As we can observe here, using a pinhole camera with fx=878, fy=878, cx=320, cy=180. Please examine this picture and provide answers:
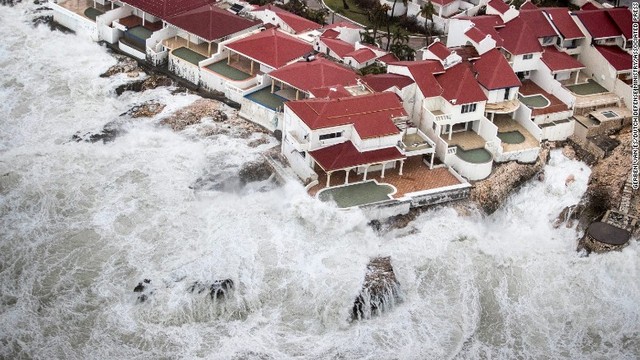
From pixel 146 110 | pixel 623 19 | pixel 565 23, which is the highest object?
pixel 623 19

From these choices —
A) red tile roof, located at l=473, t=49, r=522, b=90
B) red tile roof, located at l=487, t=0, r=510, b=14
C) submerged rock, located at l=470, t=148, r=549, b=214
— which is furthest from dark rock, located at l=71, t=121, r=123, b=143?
red tile roof, located at l=487, t=0, r=510, b=14

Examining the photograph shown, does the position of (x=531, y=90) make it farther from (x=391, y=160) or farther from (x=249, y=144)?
(x=249, y=144)

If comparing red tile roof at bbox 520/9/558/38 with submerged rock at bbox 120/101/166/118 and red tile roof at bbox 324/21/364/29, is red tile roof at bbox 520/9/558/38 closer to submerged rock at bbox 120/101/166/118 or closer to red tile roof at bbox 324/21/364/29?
red tile roof at bbox 324/21/364/29

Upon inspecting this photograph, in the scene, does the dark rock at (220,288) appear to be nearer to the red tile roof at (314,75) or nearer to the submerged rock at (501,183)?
the submerged rock at (501,183)

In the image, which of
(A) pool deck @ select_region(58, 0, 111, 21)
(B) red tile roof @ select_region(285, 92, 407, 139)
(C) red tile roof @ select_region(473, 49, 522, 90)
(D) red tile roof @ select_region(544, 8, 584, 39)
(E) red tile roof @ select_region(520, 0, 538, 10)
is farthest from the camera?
(A) pool deck @ select_region(58, 0, 111, 21)

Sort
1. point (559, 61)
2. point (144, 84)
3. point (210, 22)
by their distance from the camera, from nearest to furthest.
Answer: point (559, 61)
point (144, 84)
point (210, 22)

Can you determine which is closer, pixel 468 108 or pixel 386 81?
pixel 468 108

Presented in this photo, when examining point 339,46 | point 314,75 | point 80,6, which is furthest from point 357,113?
point 80,6

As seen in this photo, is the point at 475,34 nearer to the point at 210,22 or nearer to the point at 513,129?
the point at 513,129
